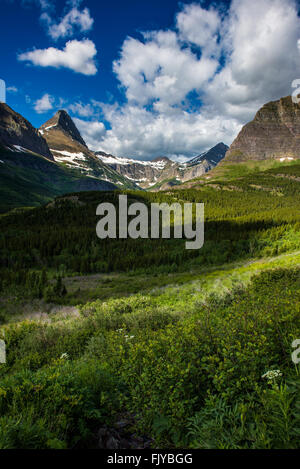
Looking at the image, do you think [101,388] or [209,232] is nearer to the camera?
[101,388]

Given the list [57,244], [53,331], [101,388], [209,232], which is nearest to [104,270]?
[57,244]

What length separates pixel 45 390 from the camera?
155 inches

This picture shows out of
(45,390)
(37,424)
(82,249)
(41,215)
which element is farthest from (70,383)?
(41,215)

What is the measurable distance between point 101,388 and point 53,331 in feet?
23.7

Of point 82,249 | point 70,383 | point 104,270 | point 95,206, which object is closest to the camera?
point 70,383

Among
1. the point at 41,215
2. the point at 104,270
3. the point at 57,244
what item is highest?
the point at 41,215

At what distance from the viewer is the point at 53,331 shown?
10.7 m

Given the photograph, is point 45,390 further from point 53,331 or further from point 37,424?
point 53,331

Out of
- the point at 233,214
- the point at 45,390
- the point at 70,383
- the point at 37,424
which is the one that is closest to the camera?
the point at 37,424

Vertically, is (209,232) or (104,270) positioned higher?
(209,232)

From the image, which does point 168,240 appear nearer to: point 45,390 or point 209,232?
point 209,232

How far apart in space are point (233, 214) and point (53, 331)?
111674 mm
